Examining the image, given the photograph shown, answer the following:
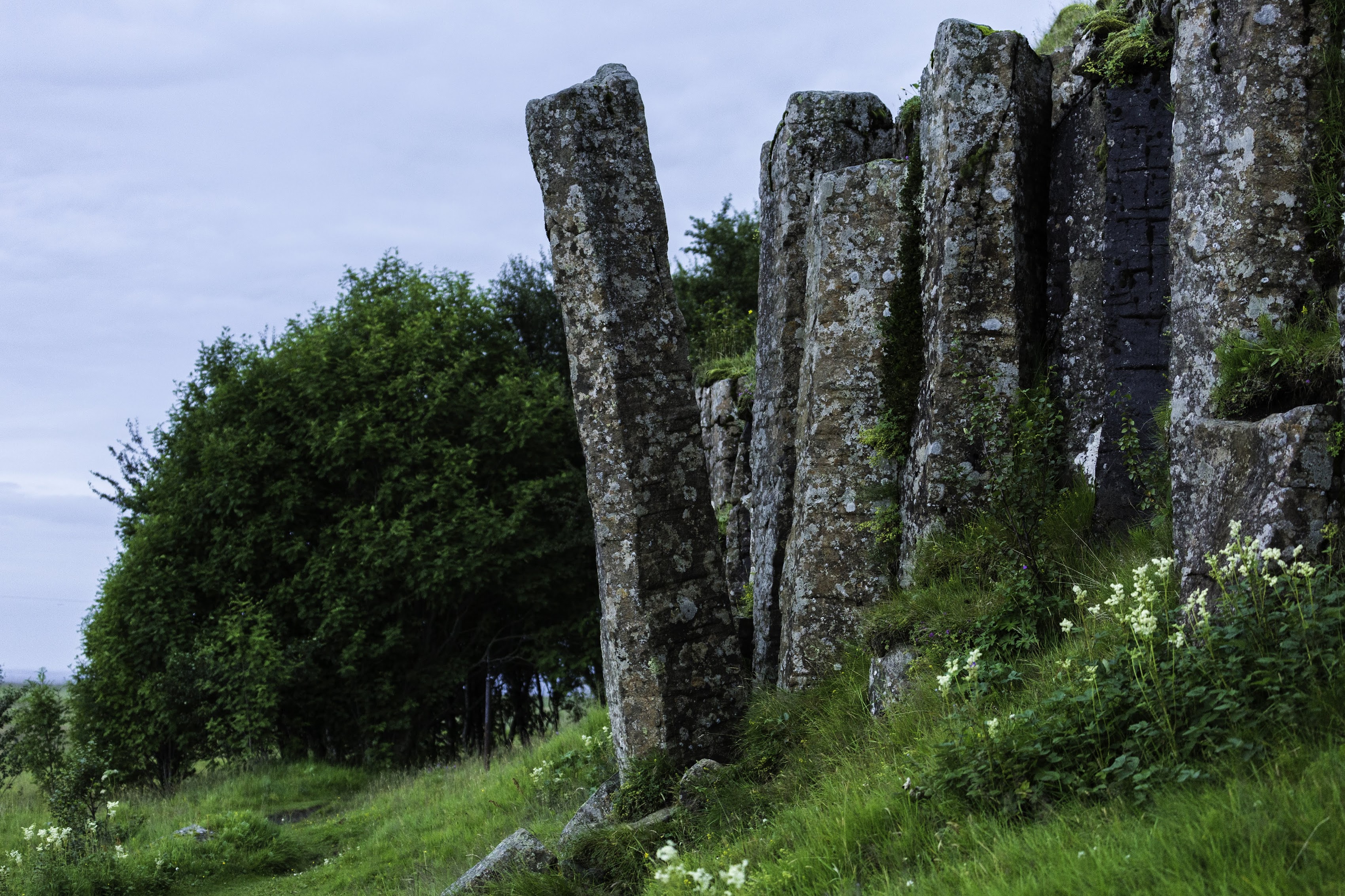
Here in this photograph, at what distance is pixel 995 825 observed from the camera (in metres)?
3.83

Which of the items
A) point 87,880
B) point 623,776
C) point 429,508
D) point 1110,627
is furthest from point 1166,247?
point 429,508

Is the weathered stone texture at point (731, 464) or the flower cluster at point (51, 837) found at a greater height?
the weathered stone texture at point (731, 464)

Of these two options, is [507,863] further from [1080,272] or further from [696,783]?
[1080,272]

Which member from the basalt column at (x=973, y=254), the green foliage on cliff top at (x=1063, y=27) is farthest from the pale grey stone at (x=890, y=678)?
the green foliage on cliff top at (x=1063, y=27)

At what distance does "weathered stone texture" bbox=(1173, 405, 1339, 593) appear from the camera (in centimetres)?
440

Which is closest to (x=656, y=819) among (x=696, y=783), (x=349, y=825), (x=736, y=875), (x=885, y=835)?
(x=696, y=783)

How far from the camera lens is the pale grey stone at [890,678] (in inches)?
248

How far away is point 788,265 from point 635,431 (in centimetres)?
287

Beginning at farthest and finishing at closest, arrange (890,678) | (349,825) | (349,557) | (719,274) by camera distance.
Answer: (719,274) < (349,557) < (349,825) < (890,678)

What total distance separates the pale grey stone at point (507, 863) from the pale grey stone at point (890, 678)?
271cm

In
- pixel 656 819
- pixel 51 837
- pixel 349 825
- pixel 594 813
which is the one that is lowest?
pixel 349 825

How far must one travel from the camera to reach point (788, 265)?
9.95 meters

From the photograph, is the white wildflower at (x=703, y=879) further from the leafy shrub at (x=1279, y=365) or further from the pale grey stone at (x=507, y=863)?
the leafy shrub at (x=1279, y=365)

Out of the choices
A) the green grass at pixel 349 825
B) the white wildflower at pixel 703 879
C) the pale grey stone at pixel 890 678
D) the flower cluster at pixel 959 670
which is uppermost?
the flower cluster at pixel 959 670
